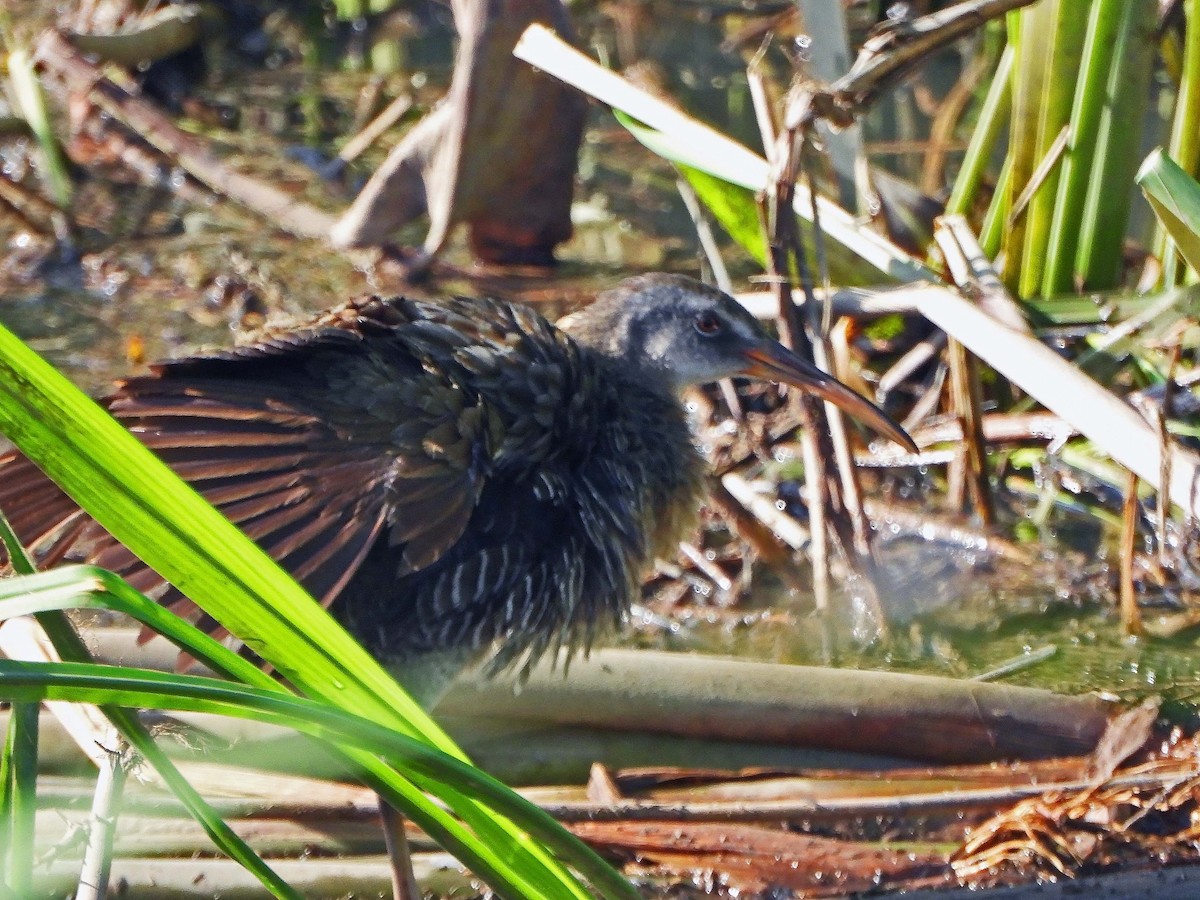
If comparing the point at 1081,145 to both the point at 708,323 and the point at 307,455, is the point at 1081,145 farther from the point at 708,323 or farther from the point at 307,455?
the point at 307,455

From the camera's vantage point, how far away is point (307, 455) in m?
2.40

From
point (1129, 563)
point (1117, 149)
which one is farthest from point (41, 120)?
point (1129, 563)

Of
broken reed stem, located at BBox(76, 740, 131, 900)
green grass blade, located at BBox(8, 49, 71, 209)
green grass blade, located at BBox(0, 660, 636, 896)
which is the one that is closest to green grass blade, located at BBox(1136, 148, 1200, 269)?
green grass blade, located at BBox(0, 660, 636, 896)

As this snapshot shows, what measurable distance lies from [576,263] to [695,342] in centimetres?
186

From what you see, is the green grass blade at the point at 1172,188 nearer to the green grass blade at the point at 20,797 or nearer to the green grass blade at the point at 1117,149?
the green grass blade at the point at 1117,149

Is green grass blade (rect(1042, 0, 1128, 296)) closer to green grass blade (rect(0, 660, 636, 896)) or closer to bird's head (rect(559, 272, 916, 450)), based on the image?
bird's head (rect(559, 272, 916, 450))

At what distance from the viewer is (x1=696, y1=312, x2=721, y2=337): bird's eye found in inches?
116

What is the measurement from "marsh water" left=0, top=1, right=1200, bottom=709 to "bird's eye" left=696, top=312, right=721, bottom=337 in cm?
69

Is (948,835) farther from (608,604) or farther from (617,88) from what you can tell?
(617,88)

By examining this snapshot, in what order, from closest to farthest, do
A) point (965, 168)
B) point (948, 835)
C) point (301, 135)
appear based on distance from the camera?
point (948, 835), point (965, 168), point (301, 135)

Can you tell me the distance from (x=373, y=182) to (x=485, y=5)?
0.71 meters

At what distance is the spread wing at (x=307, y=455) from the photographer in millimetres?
2318

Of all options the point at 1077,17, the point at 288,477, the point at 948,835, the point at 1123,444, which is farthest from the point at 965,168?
the point at 288,477

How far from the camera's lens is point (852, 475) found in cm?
311
